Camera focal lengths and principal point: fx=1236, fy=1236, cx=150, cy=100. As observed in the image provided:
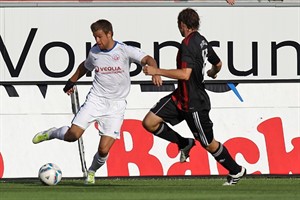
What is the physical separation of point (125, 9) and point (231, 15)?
1531 millimetres

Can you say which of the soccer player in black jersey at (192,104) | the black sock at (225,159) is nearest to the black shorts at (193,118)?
the soccer player in black jersey at (192,104)

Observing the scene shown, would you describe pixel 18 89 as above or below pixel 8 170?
above

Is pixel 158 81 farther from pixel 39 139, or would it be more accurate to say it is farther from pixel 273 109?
pixel 273 109

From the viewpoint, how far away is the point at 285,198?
12.6m

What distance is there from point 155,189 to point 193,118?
3.14 feet

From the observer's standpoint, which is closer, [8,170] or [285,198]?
[285,198]

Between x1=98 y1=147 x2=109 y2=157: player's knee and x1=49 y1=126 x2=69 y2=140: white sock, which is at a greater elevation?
x1=49 y1=126 x2=69 y2=140: white sock

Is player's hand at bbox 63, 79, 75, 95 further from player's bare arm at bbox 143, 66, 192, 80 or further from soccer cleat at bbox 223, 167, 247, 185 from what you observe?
soccer cleat at bbox 223, 167, 247, 185

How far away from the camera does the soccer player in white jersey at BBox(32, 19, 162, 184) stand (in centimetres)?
1507

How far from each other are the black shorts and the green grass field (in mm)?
613

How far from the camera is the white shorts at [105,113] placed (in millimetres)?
15227

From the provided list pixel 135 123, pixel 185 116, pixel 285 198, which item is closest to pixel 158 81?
pixel 185 116

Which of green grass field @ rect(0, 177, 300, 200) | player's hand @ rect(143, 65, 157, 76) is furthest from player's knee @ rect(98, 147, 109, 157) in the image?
player's hand @ rect(143, 65, 157, 76)

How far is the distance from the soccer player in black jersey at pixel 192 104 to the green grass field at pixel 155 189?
455 millimetres
